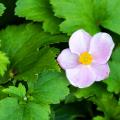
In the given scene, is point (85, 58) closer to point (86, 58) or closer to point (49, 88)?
point (86, 58)

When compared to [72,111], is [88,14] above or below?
above

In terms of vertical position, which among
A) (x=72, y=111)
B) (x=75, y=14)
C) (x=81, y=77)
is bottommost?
(x=72, y=111)

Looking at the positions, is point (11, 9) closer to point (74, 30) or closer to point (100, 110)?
point (74, 30)

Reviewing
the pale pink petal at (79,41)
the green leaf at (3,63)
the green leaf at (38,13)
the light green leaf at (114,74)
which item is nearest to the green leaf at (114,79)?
the light green leaf at (114,74)

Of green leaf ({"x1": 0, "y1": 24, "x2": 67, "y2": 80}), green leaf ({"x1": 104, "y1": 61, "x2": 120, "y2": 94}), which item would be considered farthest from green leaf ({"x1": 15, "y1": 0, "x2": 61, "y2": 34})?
green leaf ({"x1": 104, "y1": 61, "x2": 120, "y2": 94})

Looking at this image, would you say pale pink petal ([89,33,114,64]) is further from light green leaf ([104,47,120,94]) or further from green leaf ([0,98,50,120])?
green leaf ([0,98,50,120])

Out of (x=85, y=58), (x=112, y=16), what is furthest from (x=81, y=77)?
(x=112, y=16)

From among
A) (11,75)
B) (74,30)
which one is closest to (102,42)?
(74,30)

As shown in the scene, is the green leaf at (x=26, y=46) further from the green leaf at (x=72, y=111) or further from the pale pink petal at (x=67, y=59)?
the green leaf at (x=72, y=111)
